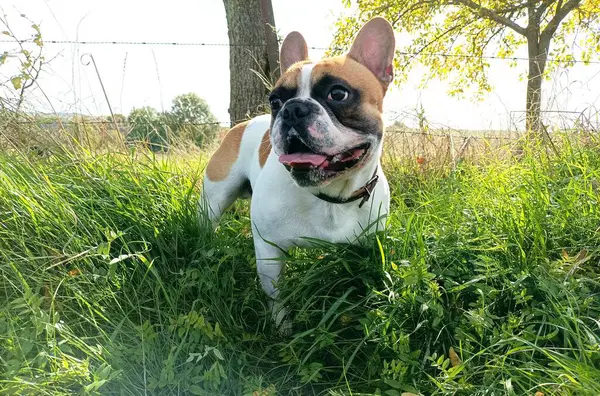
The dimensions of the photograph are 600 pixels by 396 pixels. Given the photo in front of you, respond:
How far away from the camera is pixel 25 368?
1.67 meters

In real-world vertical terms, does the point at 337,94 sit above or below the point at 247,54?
below

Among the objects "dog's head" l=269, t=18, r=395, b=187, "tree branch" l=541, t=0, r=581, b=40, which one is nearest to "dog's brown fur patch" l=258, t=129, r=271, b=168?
"dog's head" l=269, t=18, r=395, b=187

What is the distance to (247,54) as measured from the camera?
5.59m

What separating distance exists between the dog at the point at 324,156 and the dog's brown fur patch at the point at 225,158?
1.77 feet

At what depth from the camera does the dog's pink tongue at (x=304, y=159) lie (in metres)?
1.99

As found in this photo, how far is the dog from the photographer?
2012 mm

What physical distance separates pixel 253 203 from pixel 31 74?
6.98 ft

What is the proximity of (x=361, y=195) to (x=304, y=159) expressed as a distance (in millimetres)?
485

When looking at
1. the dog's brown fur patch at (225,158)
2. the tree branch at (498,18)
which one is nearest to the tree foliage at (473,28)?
the tree branch at (498,18)

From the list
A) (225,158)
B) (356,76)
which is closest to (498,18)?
(225,158)

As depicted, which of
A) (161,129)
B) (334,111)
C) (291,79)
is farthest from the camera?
(161,129)

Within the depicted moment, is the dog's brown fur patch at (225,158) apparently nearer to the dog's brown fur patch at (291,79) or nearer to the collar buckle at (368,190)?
the dog's brown fur patch at (291,79)

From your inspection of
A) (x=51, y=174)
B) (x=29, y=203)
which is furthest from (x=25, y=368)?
(x=51, y=174)

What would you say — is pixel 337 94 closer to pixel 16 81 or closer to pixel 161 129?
pixel 16 81
